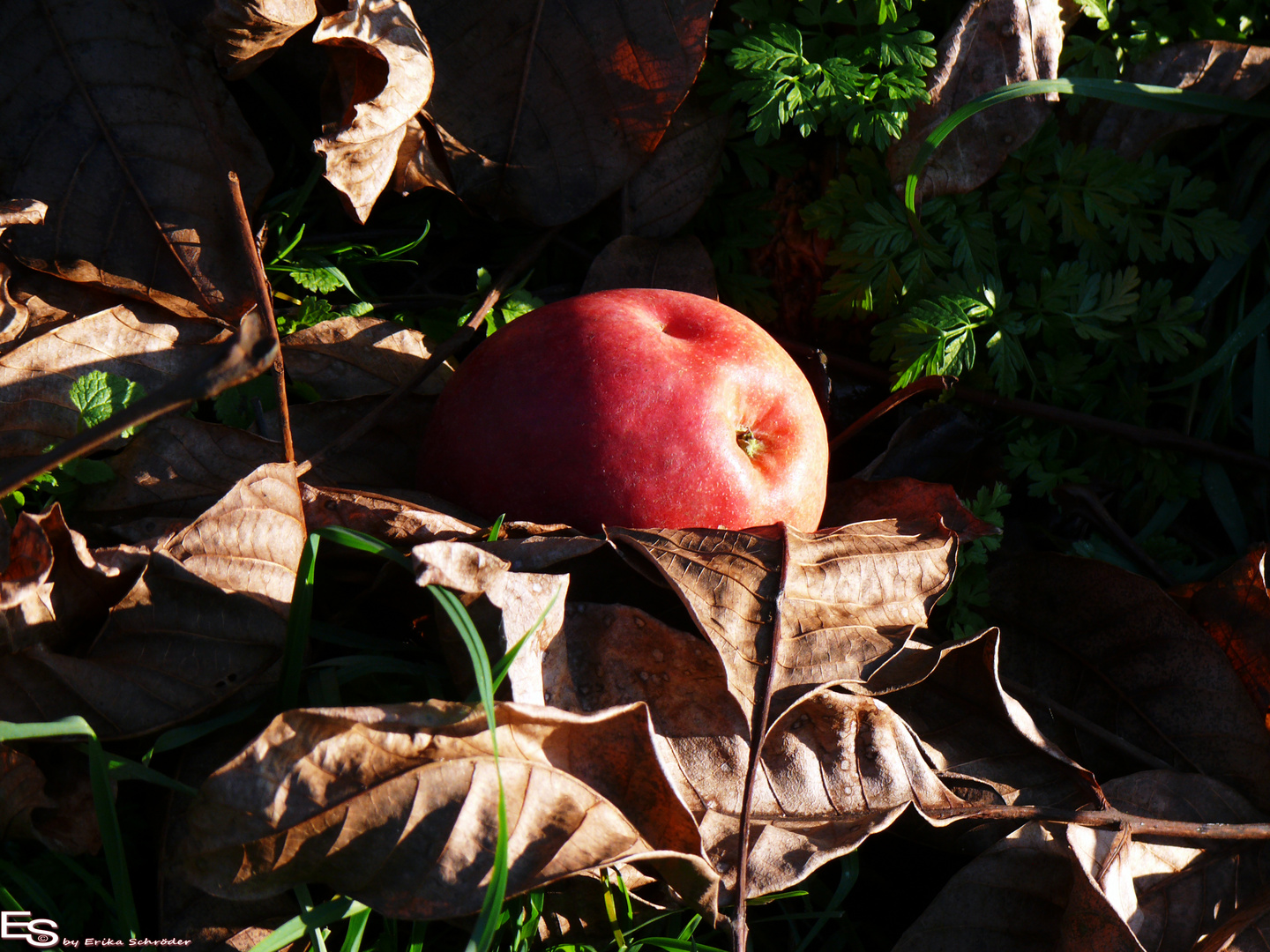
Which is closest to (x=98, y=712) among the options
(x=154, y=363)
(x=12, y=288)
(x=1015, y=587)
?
(x=154, y=363)

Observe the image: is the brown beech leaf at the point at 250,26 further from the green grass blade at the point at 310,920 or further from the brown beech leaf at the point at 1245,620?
the brown beech leaf at the point at 1245,620

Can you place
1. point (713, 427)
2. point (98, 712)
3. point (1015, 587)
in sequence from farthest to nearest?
1. point (1015, 587)
2. point (713, 427)
3. point (98, 712)

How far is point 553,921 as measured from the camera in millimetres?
1603

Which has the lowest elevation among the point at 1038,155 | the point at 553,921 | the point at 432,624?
the point at 553,921

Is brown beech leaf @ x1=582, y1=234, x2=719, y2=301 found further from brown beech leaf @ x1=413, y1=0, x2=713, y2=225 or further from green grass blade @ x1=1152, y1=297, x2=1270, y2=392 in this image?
green grass blade @ x1=1152, y1=297, x2=1270, y2=392

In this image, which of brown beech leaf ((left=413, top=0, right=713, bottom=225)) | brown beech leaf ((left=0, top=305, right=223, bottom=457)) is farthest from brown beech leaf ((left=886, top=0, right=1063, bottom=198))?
brown beech leaf ((left=0, top=305, right=223, bottom=457))

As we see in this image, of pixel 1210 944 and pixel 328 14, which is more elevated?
pixel 328 14

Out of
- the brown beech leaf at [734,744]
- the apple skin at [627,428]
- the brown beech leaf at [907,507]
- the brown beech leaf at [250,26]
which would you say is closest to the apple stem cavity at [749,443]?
the apple skin at [627,428]

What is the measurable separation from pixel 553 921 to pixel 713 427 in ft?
3.20

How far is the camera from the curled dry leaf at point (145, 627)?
1.51m

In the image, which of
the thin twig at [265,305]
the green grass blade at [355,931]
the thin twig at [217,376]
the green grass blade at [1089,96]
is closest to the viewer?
the thin twig at [217,376]

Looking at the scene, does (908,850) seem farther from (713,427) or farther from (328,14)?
(328,14)

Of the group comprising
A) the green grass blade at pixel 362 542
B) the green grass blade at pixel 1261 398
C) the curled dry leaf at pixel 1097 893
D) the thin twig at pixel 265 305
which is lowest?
the curled dry leaf at pixel 1097 893

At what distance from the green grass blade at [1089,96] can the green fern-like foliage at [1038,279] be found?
0.13 m
